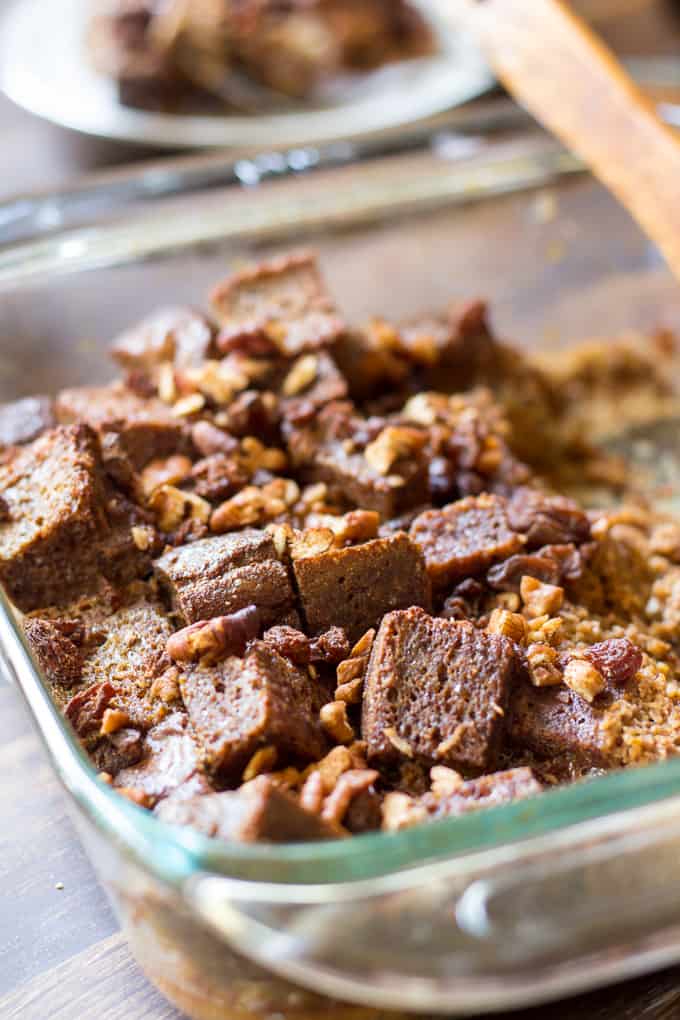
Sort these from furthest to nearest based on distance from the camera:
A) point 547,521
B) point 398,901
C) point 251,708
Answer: point 547,521 < point 251,708 < point 398,901

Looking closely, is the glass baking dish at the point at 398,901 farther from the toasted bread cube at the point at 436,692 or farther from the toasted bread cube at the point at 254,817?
the toasted bread cube at the point at 436,692

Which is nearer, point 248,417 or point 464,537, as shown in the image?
point 464,537

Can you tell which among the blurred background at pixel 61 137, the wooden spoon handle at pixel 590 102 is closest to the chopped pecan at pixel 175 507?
the wooden spoon handle at pixel 590 102

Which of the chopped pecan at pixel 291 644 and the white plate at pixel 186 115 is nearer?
the chopped pecan at pixel 291 644

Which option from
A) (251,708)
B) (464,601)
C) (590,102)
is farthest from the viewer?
(590,102)

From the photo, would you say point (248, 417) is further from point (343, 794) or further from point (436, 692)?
point (343, 794)

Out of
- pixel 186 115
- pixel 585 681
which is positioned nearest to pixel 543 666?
pixel 585 681
